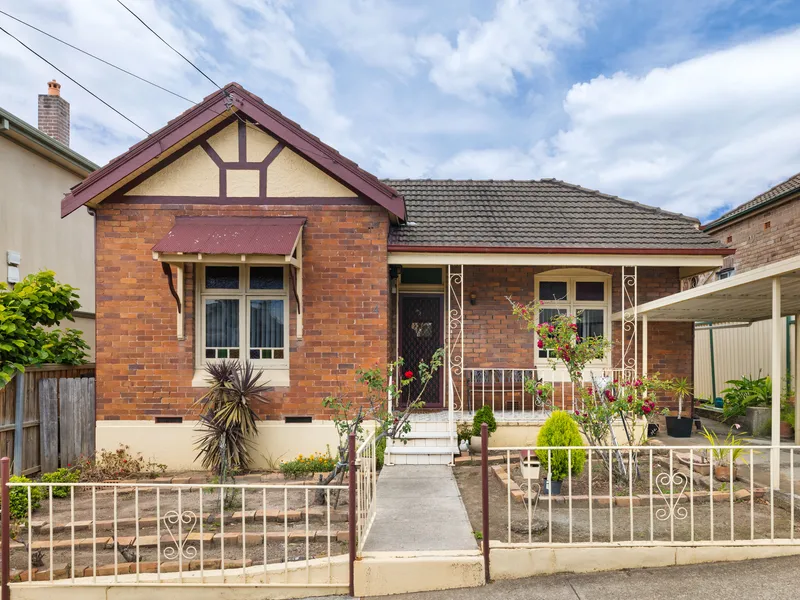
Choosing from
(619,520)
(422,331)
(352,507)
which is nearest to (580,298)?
(422,331)

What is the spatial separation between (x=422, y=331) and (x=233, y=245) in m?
3.97

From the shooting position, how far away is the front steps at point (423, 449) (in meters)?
7.57

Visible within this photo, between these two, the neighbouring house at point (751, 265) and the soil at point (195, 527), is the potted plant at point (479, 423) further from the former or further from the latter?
the neighbouring house at point (751, 265)

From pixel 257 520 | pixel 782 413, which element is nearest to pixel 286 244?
pixel 257 520

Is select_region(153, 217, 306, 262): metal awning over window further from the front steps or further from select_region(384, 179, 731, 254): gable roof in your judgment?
the front steps

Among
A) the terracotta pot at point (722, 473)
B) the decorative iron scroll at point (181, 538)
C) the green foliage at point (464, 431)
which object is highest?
the green foliage at point (464, 431)

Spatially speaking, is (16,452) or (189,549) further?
(16,452)

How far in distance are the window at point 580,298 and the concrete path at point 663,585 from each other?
17.8 feet

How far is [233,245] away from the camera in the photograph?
7.10m

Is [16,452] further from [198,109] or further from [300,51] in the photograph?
[300,51]

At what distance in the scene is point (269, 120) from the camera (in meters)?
7.52

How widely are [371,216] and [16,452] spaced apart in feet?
19.2

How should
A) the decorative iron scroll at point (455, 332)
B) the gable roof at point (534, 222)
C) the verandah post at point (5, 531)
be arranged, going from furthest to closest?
1. the decorative iron scroll at point (455, 332)
2. the gable roof at point (534, 222)
3. the verandah post at point (5, 531)

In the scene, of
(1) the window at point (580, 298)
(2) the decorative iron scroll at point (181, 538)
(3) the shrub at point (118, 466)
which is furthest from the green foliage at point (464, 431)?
(3) the shrub at point (118, 466)
